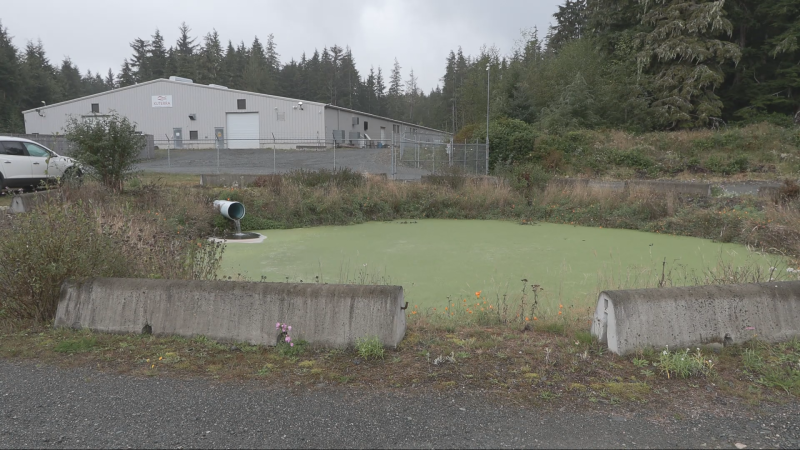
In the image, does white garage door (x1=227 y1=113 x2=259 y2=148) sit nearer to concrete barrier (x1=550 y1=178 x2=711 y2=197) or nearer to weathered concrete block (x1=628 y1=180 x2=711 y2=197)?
concrete barrier (x1=550 y1=178 x2=711 y2=197)

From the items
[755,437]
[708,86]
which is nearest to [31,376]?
[755,437]

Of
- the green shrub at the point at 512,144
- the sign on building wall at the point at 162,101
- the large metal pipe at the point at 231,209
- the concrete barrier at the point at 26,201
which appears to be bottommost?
the large metal pipe at the point at 231,209

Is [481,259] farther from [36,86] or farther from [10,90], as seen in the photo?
[36,86]

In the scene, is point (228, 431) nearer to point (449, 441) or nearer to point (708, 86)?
point (449, 441)

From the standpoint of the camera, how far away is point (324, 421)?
2.81 meters

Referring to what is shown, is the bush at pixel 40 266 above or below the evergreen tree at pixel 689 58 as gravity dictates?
below

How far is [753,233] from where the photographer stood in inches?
398

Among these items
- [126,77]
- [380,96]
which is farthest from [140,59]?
[380,96]

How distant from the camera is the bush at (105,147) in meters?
11.4

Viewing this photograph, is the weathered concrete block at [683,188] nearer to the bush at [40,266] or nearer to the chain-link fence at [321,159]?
the chain-link fence at [321,159]

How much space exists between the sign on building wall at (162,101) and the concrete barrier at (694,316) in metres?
38.3

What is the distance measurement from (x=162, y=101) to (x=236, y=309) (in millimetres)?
37323

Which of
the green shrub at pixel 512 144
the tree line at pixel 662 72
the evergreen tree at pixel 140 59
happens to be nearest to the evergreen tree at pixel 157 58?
the evergreen tree at pixel 140 59

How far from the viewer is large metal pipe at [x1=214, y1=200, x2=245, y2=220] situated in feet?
38.0
